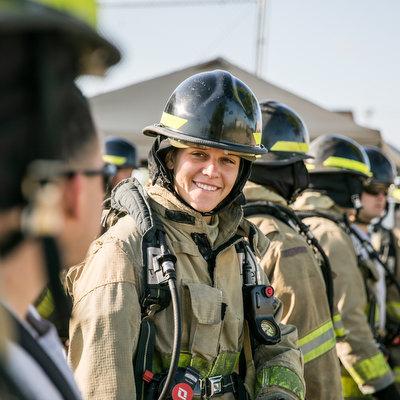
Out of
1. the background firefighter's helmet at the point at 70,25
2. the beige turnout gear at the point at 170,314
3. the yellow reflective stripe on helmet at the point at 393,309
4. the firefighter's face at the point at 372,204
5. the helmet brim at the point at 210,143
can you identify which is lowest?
the yellow reflective stripe on helmet at the point at 393,309

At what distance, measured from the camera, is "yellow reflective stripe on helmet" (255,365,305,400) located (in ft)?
10.1

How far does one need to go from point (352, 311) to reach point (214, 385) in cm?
217

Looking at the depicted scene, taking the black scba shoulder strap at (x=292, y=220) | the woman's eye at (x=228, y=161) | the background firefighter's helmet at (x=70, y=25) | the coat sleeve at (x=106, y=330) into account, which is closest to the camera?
the background firefighter's helmet at (x=70, y=25)

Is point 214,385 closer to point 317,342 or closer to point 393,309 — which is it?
point 317,342

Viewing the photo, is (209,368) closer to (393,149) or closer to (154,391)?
(154,391)

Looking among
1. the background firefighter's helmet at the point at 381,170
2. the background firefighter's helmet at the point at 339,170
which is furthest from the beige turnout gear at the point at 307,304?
the background firefighter's helmet at the point at 381,170

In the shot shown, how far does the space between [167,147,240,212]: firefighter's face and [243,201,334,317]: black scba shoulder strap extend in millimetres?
983

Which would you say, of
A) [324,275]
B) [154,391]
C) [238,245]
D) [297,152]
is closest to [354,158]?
[297,152]

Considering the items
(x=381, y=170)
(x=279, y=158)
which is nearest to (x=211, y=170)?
(x=279, y=158)

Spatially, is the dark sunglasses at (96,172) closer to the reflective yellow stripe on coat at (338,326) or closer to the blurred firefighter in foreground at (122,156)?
the reflective yellow stripe on coat at (338,326)

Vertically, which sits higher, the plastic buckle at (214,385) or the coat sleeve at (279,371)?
the plastic buckle at (214,385)

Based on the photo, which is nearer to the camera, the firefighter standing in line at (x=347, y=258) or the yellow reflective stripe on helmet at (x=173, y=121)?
the yellow reflective stripe on helmet at (x=173, y=121)

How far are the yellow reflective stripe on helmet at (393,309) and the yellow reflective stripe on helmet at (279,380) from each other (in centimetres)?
347

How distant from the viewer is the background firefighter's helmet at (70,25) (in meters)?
1.12
